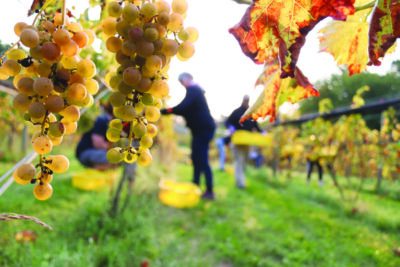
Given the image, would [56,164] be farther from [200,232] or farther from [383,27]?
[200,232]

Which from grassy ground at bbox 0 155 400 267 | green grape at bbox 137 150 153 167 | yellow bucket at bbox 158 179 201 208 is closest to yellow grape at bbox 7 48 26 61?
green grape at bbox 137 150 153 167

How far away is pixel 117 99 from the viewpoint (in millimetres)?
504

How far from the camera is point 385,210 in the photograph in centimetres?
380

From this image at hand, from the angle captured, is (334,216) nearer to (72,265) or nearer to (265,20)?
(72,265)

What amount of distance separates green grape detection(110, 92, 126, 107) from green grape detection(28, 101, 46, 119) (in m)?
0.12

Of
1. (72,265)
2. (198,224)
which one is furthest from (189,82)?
(72,265)

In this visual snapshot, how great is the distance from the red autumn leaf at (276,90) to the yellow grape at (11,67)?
514 millimetres

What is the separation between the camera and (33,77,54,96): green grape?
47 cm

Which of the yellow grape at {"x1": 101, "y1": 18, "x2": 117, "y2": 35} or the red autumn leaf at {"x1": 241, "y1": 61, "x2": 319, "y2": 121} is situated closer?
the yellow grape at {"x1": 101, "y1": 18, "x2": 117, "y2": 35}

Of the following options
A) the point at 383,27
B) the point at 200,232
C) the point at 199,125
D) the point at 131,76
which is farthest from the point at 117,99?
the point at 199,125

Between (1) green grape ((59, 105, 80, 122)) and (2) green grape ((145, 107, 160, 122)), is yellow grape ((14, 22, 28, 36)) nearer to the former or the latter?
(1) green grape ((59, 105, 80, 122))

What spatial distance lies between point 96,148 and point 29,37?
376cm

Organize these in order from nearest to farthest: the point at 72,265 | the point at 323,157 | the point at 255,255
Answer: the point at 72,265 → the point at 255,255 → the point at 323,157

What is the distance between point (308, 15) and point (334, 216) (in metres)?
4.23
